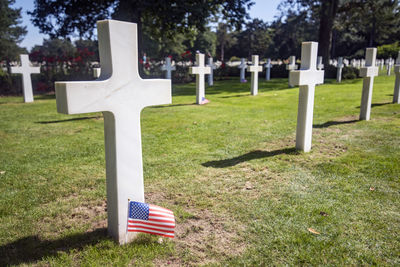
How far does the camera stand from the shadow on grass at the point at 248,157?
4547 mm

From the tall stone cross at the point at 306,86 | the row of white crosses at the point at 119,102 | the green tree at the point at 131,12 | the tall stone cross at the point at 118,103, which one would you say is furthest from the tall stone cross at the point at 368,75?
the green tree at the point at 131,12

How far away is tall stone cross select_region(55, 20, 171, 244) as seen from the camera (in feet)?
7.09

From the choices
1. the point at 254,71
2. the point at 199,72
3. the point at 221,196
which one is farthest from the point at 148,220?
the point at 254,71

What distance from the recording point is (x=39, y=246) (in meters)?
2.54

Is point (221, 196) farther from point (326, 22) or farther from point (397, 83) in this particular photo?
point (326, 22)

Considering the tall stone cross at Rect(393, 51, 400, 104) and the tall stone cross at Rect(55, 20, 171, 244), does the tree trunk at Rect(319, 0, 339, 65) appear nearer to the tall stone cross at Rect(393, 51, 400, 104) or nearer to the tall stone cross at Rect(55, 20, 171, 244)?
the tall stone cross at Rect(393, 51, 400, 104)

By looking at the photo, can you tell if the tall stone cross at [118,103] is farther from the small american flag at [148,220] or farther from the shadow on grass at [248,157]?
the shadow on grass at [248,157]

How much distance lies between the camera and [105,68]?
235 cm

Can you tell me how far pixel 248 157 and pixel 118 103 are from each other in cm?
294

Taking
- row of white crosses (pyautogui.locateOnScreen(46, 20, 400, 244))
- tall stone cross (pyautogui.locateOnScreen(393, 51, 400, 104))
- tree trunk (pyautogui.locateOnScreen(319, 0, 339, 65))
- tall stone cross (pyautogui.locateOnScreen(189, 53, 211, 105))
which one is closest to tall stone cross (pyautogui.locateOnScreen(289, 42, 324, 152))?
row of white crosses (pyautogui.locateOnScreen(46, 20, 400, 244))

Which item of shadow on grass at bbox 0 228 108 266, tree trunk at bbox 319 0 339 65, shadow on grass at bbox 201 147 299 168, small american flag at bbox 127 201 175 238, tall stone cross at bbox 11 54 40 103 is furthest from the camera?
tree trunk at bbox 319 0 339 65

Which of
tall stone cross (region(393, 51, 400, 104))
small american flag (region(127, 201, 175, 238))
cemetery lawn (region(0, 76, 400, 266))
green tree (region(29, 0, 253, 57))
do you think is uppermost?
green tree (region(29, 0, 253, 57))

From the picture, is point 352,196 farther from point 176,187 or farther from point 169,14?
point 169,14

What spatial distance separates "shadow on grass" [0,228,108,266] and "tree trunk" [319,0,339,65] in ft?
75.3
